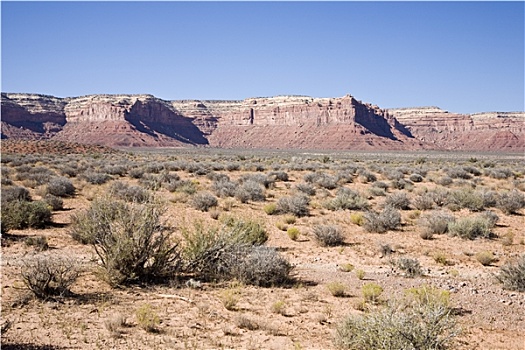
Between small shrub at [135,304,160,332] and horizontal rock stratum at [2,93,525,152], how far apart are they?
456 feet

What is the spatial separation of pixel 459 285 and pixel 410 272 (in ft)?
3.45

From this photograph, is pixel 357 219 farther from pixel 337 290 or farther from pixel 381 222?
pixel 337 290

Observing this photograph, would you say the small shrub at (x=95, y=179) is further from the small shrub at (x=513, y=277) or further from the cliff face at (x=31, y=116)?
the cliff face at (x=31, y=116)

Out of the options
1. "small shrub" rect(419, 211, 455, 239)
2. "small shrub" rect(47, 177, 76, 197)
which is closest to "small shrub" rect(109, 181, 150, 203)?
"small shrub" rect(47, 177, 76, 197)

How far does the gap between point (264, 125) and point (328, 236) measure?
176595 mm

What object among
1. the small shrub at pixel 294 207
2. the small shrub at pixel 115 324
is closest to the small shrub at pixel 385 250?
the small shrub at pixel 294 207

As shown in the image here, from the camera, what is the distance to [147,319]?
559 cm

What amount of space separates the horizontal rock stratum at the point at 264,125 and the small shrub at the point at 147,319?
13892 centimetres

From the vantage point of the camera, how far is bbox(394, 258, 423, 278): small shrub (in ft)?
28.4

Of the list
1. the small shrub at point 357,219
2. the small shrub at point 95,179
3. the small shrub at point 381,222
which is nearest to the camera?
the small shrub at point 381,222

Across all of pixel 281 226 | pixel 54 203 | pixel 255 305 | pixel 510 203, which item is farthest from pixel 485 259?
pixel 54 203

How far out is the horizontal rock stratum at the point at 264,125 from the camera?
149250mm

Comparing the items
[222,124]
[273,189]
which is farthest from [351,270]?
[222,124]

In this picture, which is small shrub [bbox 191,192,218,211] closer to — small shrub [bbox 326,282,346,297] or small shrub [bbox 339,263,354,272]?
small shrub [bbox 339,263,354,272]
